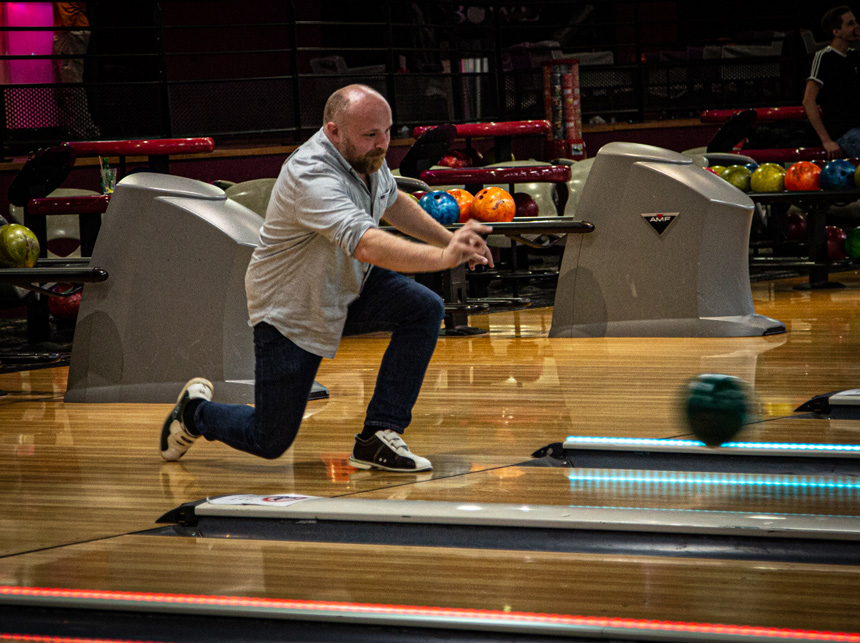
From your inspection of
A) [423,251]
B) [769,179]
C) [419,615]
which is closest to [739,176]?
[769,179]

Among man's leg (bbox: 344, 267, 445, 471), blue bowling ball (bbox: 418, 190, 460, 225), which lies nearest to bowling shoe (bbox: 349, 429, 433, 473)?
man's leg (bbox: 344, 267, 445, 471)

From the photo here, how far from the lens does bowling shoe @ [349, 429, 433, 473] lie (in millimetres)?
2936

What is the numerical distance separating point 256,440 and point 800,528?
1447 millimetres

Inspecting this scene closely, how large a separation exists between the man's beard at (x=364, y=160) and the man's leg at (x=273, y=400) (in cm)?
48

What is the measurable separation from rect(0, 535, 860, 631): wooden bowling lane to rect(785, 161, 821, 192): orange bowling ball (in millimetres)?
4892

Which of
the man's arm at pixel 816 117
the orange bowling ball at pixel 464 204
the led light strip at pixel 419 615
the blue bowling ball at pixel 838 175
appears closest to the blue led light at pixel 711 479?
the led light strip at pixel 419 615

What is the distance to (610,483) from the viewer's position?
2691mm

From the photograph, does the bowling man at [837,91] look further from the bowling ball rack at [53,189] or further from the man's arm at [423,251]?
the man's arm at [423,251]

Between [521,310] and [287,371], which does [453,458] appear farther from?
[521,310]

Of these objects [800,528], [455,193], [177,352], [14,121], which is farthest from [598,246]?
[14,121]

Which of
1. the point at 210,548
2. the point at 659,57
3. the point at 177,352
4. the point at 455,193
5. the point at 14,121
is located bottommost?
the point at 210,548

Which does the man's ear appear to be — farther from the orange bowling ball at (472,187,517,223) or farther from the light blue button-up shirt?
the orange bowling ball at (472,187,517,223)

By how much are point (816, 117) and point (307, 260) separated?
18.2ft

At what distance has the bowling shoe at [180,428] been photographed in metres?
3.14
